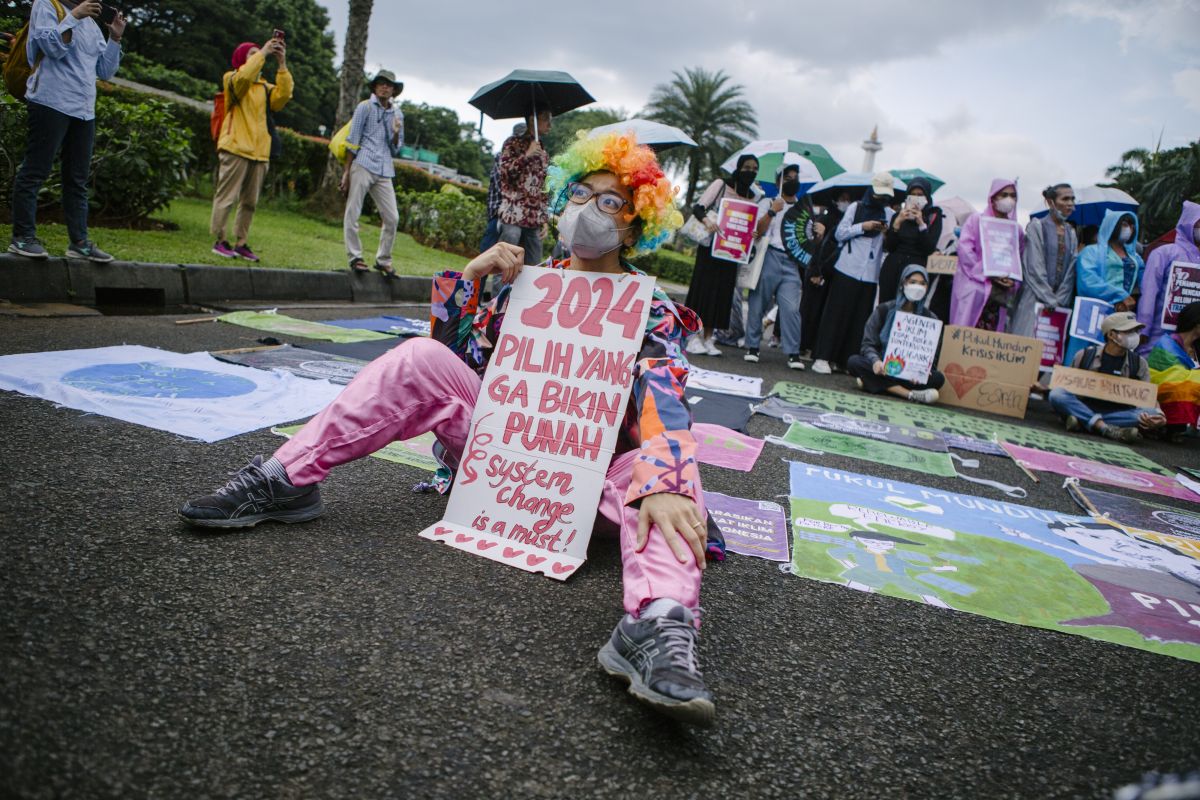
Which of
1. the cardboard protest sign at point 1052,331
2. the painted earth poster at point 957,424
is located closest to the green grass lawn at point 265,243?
the painted earth poster at point 957,424

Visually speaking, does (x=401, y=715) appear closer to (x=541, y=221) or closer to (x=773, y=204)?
(x=541, y=221)

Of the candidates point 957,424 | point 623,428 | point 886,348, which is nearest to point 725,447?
point 623,428

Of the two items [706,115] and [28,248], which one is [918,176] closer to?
[28,248]

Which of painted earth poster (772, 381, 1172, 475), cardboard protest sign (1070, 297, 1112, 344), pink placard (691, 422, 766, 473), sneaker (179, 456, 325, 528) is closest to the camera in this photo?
sneaker (179, 456, 325, 528)

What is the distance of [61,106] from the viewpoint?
4887mm

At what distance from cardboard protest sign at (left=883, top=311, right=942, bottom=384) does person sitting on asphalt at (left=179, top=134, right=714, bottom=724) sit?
530 cm

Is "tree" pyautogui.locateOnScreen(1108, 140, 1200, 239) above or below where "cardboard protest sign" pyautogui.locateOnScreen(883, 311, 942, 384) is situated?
above

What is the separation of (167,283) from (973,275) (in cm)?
775

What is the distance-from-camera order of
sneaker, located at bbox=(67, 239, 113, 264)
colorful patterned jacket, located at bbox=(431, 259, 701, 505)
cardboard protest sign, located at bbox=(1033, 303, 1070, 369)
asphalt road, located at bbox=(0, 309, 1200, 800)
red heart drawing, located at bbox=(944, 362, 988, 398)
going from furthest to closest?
cardboard protest sign, located at bbox=(1033, 303, 1070, 369) → red heart drawing, located at bbox=(944, 362, 988, 398) → sneaker, located at bbox=(67, 239, 113, 264) → colorful patterned jacket, located at bbox=(431, 259, 701, 505) → asphalt road, located at bbox=(0, 309, 1200, 800)

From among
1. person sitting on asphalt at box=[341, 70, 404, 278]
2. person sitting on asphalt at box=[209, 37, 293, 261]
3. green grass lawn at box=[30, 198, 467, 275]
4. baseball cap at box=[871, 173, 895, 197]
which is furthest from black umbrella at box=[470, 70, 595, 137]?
baseball cap at box=[871, 173, 895, 197]

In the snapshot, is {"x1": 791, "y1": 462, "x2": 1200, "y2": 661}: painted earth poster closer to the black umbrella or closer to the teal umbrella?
the black umbrella

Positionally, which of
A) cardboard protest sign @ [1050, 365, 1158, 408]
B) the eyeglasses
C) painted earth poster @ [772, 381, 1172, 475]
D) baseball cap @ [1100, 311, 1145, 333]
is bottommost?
painted earth poster @ [772, 381, 1172, 475]

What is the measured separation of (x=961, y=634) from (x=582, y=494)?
1176 millimetres

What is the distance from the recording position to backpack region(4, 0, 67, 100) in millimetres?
4840
